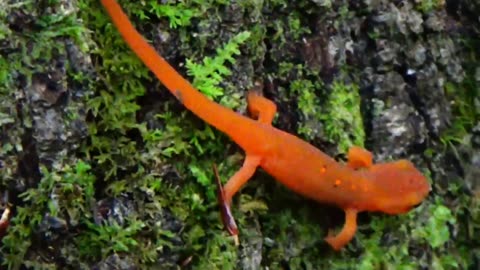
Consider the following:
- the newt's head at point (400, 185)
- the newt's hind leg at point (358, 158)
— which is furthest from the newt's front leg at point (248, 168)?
the newt's head at point (400, 185)

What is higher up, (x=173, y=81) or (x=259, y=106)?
(x=173, y=81)

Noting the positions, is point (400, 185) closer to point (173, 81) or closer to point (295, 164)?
point (295, 164)

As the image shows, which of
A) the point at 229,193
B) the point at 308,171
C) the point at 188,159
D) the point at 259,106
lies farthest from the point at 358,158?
the point at 188,159

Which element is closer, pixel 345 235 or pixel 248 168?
pixel 248 168

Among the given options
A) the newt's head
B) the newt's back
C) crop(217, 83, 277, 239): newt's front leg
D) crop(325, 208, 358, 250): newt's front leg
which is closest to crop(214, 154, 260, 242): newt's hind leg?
crop(217, 83, 277, 239): newt's front leg

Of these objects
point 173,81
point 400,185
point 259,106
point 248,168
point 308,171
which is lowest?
point 400,185

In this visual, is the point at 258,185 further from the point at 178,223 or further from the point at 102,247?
the point at 102,247

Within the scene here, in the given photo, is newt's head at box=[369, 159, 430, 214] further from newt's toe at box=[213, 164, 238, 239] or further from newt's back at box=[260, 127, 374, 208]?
newt's toe at box=[213, 164, 238, 239]
